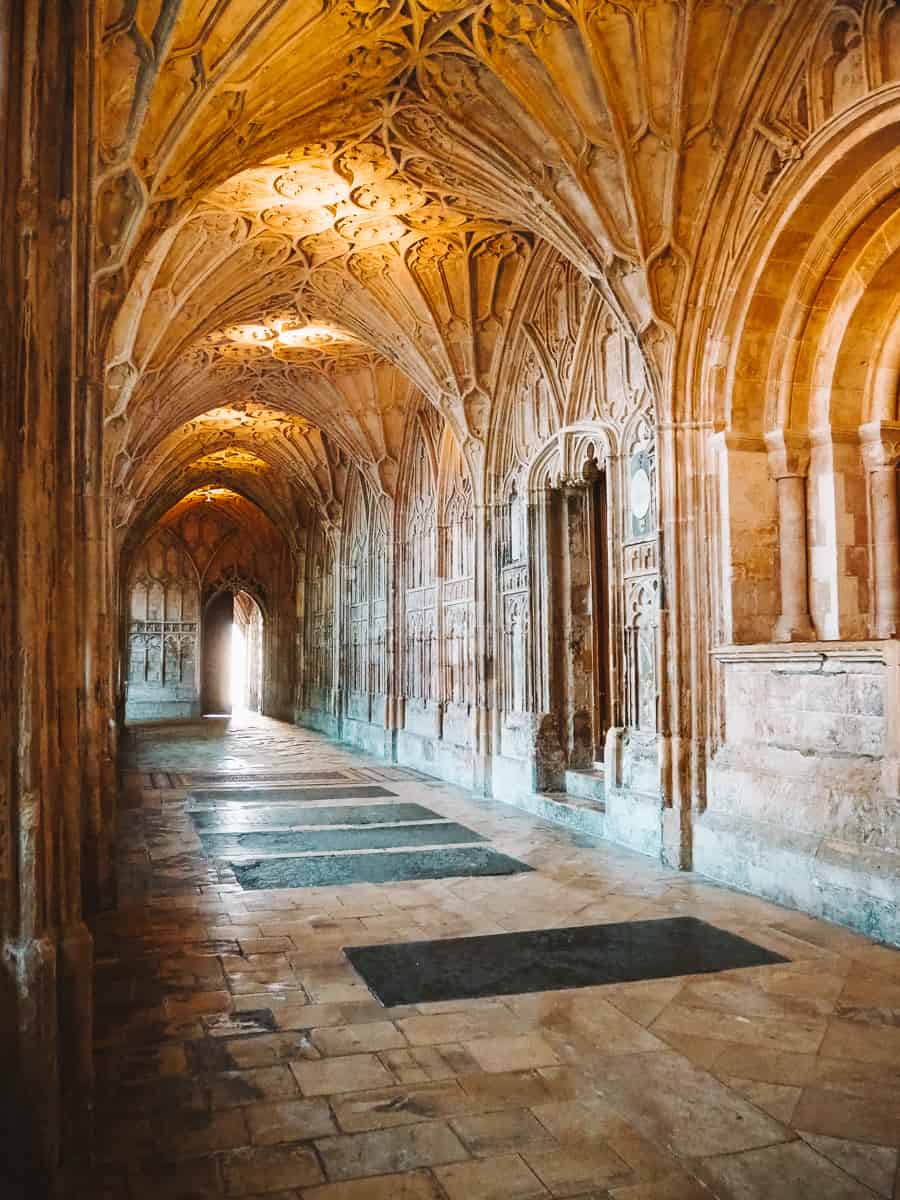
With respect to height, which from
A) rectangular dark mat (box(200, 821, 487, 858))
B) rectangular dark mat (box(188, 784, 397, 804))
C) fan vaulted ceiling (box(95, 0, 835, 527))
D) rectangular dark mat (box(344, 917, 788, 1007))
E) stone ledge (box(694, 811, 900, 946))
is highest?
fan vaulted ceiling (box(95, 0, 835, 527))

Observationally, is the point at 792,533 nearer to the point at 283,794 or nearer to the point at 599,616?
the point at 599,616

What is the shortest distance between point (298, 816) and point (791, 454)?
246 inches

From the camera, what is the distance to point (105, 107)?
6.57 meters

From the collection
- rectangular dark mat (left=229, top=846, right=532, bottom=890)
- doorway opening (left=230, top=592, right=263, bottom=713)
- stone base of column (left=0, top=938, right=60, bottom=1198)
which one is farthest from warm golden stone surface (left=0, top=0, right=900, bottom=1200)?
doorway opening (left=230, top=592, right=263, bottom=713)

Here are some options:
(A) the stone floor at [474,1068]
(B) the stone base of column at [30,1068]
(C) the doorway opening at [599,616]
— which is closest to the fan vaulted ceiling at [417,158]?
(C) the doorway opening at [599,616]

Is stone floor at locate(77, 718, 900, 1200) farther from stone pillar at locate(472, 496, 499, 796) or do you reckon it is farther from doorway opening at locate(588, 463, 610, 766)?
stone pillar at locate(472, 496, 499, 796)

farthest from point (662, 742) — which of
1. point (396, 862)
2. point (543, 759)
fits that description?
point (543, 759)

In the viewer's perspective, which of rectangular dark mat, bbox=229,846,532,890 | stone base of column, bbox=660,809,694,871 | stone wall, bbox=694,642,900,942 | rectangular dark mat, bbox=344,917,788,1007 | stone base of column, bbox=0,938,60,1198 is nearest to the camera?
stone base of column, bbox=0,938,60,1198

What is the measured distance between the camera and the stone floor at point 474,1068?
3.14 metres

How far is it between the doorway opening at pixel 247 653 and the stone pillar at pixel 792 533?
30822 millimetres

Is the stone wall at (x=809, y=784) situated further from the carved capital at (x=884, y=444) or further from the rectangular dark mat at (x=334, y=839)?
the rectangular dark mat at (x=334, y=839)

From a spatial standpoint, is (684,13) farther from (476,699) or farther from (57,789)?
(476,699)

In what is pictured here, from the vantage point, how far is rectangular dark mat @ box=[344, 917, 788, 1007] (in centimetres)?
501

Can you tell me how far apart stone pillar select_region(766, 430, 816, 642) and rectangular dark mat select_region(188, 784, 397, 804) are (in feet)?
20.5
